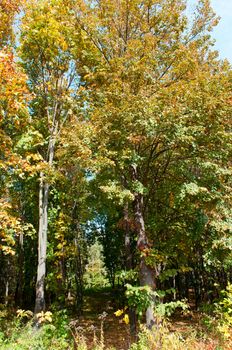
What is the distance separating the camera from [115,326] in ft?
51.1

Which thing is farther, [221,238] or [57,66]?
[57,66]

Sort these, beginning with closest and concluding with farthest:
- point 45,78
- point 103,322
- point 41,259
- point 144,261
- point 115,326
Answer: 1. point 144,261
2. point 41,259
3. point 45,78
4. point 115,326
5. point 103,322

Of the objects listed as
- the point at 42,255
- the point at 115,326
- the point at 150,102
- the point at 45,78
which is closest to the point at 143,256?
the point at 42,255

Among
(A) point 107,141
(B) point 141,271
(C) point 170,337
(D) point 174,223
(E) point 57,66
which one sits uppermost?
(E) point 57,66

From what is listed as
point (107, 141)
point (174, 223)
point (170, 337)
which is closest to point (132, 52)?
point (107, 141)

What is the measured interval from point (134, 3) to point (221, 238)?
303 inches

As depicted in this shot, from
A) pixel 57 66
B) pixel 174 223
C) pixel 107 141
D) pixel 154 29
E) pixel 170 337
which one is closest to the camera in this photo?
pixel 170 337

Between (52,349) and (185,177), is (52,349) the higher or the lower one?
the lower one

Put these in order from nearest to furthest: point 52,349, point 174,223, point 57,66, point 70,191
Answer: point 52,349 < point 174,223 < point 57,66 < point 70,191

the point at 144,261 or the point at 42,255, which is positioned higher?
the point at 42,255

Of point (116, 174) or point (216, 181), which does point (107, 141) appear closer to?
point (116, 174)

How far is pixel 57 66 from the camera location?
12.0m

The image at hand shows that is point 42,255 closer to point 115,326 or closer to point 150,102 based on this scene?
point 150,102

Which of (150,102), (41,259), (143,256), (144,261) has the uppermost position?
(150,102)
